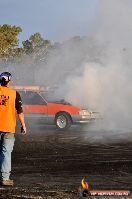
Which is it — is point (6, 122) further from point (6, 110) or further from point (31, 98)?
point (31, 98)

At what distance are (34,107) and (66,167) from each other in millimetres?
12342

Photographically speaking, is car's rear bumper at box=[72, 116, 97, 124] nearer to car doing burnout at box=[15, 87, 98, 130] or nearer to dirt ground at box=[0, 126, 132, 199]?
car doing burnout at box=[15, 87, 98, 130]

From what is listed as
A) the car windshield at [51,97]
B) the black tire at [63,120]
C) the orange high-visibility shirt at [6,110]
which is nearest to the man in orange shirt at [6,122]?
the orange high-visibility shirt at [6,110]

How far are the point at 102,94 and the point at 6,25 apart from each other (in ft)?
90.4

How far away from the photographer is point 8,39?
47.4 metres

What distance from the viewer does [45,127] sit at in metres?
22.5

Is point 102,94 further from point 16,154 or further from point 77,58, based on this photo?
point 16,154

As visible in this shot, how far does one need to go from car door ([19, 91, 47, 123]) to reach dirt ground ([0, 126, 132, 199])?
6.37 m

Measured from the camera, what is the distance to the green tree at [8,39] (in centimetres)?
4647

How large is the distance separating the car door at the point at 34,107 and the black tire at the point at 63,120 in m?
0.56

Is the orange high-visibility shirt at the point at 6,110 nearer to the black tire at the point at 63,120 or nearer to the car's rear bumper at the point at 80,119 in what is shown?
the black tire at the point at 63,120

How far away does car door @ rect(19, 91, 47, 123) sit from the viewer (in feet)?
71.7

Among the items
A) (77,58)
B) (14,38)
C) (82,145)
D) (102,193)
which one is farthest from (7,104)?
(14,38)

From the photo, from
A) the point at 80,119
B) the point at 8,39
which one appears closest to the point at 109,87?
the point at 80,119
